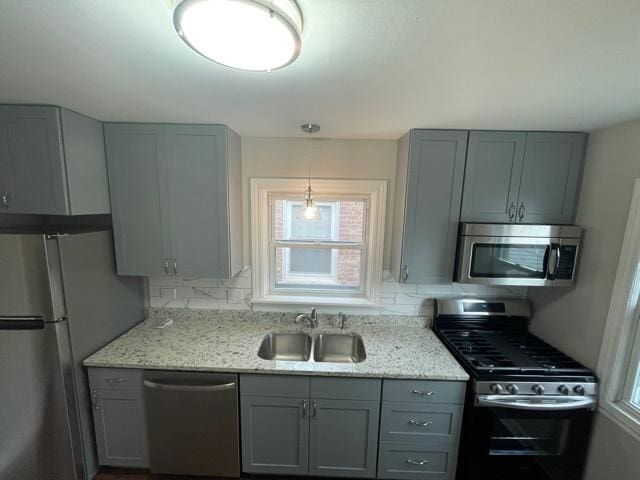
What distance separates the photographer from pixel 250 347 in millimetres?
1765

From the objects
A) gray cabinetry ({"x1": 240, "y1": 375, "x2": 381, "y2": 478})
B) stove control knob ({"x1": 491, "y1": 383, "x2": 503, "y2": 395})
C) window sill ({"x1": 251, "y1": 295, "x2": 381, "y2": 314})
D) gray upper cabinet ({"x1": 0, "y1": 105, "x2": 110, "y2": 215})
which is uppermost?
gray upper cabinet ({"x1": 0, "y1": 105, "x2": 110, "y2": 215})

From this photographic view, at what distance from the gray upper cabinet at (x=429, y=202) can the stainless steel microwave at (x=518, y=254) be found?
4.3 inches

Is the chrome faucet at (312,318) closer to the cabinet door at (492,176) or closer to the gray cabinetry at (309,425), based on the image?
the gray cabinetry at (309,425)

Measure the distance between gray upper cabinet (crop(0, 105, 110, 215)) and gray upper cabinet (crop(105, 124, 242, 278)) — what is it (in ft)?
0.70

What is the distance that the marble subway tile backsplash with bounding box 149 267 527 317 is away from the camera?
2.12 m

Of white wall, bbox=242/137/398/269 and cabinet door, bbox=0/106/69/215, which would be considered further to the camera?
white wall, bbox=242/137/398/269

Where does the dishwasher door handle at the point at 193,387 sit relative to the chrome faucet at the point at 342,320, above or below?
below

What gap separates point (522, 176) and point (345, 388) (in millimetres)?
1801

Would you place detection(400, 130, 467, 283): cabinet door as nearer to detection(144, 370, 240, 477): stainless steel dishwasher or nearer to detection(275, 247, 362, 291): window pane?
detection(275, 247, 362, 291): window pane

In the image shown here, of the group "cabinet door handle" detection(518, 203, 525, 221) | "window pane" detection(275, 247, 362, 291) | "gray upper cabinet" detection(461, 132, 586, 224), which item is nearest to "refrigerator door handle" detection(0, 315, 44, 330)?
"window pane" detection(275, 247, 362, 291)

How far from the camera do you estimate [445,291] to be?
2.09 m

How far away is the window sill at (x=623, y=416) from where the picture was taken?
1.31m

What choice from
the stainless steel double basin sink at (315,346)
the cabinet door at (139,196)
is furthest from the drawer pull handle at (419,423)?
the cabinet door at (139,196)

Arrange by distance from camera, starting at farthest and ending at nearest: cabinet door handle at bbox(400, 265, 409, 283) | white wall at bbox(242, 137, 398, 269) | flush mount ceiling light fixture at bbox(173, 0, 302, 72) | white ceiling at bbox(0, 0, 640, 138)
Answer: white wall at bbox(242, 137, 398, 269), cabinet door handle at bbox(400, 265, 409, 283), white ceiling at bbox(0, 0, 640, 138), flush mount ceiling light fixture at bbox(173, 0, 302, 72)
